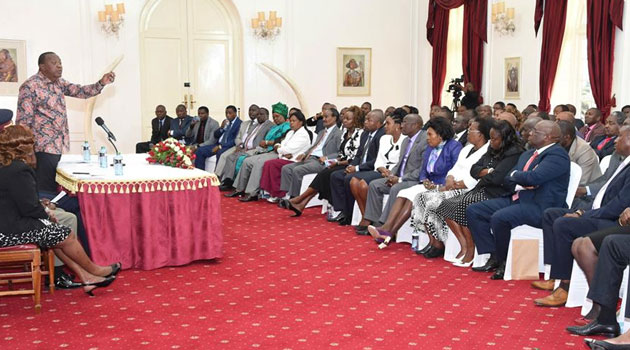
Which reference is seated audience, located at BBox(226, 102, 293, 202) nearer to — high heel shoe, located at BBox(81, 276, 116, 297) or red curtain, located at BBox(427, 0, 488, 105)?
red curtain, located at BBox(427, 0, 488, 105)

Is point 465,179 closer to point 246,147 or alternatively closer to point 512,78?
point 246,147

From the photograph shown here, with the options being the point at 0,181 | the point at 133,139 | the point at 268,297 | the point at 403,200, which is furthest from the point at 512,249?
the point at 133,139

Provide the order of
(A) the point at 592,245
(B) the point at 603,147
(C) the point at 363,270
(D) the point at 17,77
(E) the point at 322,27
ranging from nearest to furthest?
(A) the point at 592,245
(C) the point at 363,270
(B) the point at 603,147
(D) the point at 17,77
(E) the point at 322,27

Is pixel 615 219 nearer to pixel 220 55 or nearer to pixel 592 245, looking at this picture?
pixel 592 245

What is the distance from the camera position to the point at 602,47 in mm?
10938

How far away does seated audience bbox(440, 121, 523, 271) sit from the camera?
662 centimetres

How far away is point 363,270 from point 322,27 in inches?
384

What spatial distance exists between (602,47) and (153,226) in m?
7.75

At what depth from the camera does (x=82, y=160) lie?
812cm

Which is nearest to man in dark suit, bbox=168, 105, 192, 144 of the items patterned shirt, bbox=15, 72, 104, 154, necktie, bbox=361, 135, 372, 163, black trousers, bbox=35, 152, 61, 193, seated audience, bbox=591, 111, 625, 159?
necktie, bbox=361, 135, 372, 163

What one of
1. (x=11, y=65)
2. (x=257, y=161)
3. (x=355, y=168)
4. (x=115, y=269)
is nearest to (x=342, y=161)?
(x=355, y=168)

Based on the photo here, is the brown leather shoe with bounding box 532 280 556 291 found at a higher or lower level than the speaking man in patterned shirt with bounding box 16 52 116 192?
lower

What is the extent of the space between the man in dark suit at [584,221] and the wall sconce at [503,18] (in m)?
7.82

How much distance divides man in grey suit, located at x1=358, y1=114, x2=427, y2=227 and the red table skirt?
6.88 ft
